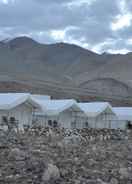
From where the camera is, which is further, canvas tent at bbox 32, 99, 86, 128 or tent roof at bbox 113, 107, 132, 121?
tent roof at bbox 113, 107, 132, 121

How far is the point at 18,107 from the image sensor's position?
25688mm

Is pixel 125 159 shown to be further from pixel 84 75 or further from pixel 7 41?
pixel 7 41

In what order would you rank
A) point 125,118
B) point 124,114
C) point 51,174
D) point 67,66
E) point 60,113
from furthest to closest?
1. point 67,66
2. point 124,114
3. point 125,118
4. point 60,113
5. point 51,174

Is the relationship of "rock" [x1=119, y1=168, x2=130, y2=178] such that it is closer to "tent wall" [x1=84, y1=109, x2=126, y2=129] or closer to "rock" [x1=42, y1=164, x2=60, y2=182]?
"rock" [x1=42, y1=164, x2=60, y2=182]

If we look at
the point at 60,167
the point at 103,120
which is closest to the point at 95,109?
the point at 103,120

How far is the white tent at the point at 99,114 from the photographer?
33219mm

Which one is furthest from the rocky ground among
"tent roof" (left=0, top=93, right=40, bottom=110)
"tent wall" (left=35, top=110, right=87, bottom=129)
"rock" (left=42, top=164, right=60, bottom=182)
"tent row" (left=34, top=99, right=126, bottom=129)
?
"tent wall" (left=35, top=110, right=87, bottom=129)

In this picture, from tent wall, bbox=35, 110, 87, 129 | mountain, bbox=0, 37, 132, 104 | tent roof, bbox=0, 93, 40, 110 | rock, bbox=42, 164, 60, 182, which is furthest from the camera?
mountain, bbox=0, 37, 132, 104

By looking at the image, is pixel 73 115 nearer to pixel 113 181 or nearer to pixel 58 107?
pixel 58 107

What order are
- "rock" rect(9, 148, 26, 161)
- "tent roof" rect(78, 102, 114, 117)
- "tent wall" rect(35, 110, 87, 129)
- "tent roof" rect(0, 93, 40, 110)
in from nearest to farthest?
"rock" rect(9, 148, 26, 161), "tent roof" rect(0, 93, 40, 110), "tent wall" rect(35, 110, 87, 129), "tent roof" rect(78, 102, 114, 117)

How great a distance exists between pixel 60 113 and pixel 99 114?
4586mm

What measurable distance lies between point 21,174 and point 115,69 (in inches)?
3918

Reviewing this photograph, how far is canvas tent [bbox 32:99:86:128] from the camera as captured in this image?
29.8 m

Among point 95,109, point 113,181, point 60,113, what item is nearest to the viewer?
point 113,181
